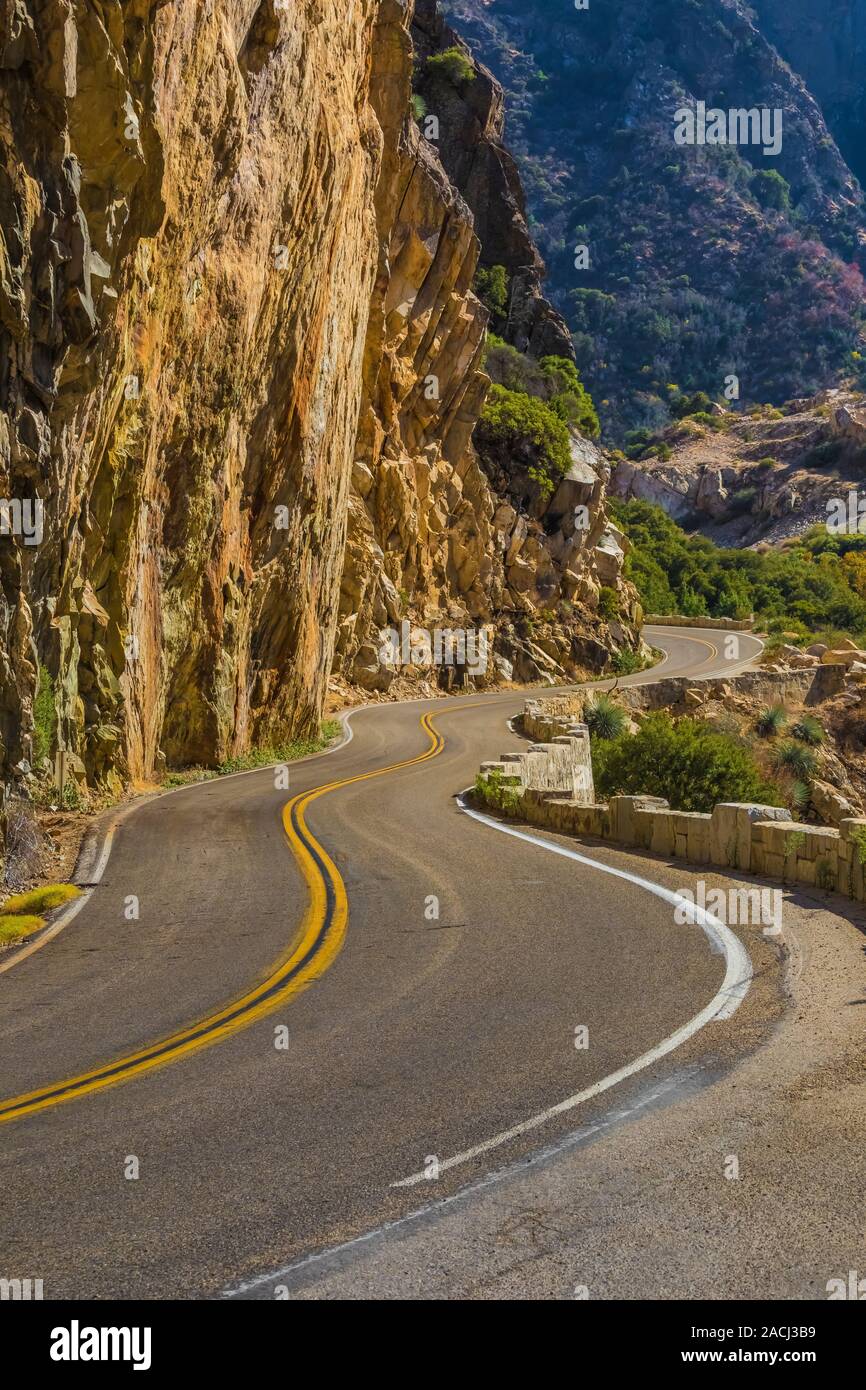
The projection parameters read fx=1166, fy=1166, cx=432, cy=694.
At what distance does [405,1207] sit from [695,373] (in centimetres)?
18205

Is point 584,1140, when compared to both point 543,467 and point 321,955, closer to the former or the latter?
point 321,955

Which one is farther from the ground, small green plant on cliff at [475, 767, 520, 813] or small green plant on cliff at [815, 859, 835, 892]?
small green plant on cliff at [815, 859, 835, 892]

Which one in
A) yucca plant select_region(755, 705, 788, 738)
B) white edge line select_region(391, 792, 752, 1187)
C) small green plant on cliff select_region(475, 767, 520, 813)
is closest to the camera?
white edge line select_region(391, 792, 752, 1187)

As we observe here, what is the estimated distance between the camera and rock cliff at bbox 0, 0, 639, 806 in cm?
1531

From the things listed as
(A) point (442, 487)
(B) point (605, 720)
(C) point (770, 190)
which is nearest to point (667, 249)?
(C) point (770, 190)

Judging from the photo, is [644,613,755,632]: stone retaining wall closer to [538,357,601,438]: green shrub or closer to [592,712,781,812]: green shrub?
[538,357,601,438]: green shrub

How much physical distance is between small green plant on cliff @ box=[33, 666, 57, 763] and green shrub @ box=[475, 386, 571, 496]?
141ft

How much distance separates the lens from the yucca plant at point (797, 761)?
1667 inches

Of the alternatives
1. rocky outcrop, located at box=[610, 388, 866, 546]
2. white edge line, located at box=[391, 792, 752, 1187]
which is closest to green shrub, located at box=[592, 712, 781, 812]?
white edge line, located at box=[391, 792, 752, 1187]

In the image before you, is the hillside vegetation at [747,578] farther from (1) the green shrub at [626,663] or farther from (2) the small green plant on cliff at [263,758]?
(2) the small green plant on cliff at [263,758]

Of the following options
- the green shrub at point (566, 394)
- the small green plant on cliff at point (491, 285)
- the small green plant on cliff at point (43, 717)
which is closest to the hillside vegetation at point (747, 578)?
the green shrub at point (566, 394)

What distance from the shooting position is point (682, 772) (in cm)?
2931

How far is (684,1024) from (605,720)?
115ft

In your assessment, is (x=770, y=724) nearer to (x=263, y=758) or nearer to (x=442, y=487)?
(x=442, y=487)
